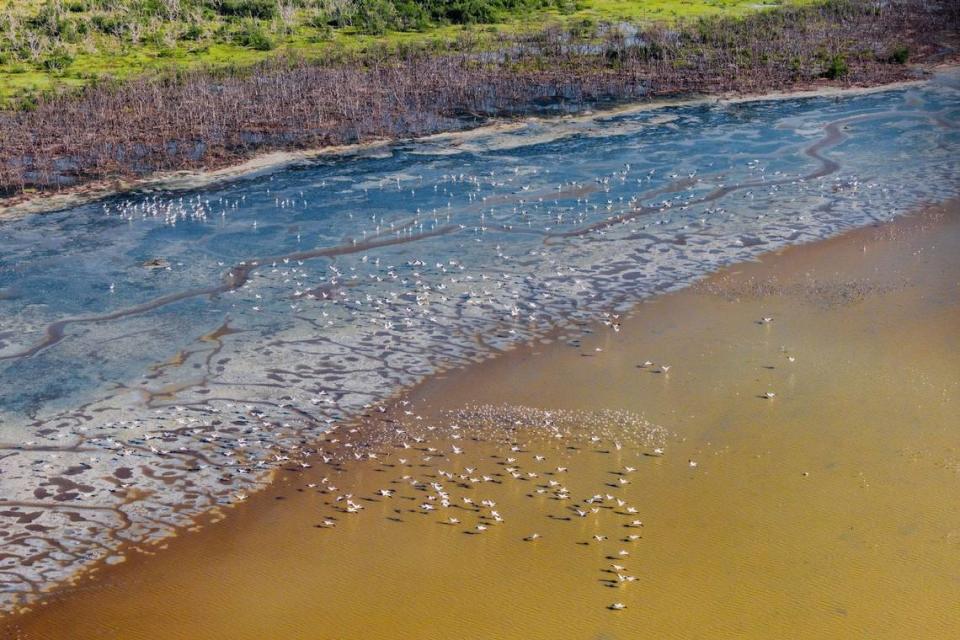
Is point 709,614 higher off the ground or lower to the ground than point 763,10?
A: lower

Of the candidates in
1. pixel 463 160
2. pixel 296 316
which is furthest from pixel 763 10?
pixel 296 316

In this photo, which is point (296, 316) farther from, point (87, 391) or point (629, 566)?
point (629, 566)

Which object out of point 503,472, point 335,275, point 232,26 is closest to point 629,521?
point 503,472

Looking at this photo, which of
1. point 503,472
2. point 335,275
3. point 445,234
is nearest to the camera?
point 503,472

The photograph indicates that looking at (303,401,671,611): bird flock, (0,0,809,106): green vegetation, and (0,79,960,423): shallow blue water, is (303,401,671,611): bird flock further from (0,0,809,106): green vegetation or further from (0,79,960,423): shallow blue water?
(0,0,809,106): green vegetation

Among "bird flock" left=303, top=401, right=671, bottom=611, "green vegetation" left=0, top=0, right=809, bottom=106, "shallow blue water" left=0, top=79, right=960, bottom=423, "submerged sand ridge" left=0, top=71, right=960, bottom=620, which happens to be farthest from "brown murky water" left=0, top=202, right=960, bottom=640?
"green vegetation" left=0, top=0, right=809, bottom=106

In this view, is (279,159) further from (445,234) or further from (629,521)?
(629,521)
